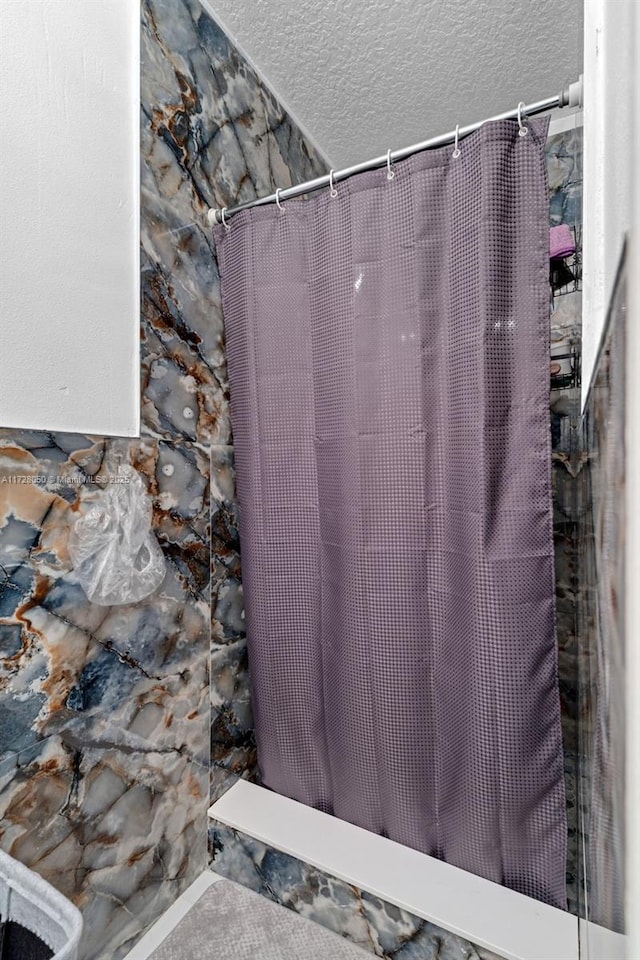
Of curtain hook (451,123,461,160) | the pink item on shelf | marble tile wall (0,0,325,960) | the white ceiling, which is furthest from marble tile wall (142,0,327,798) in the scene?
the pink item on shelf

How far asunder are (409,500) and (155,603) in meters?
0.60

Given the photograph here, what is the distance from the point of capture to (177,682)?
1.12 metres

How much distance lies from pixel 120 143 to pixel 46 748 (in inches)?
45.7

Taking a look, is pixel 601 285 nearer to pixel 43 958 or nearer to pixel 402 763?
pixel 43 958

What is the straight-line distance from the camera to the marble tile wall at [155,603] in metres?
0.82

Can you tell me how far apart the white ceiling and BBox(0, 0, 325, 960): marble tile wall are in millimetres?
112

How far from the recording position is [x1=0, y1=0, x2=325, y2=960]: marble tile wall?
82 cm

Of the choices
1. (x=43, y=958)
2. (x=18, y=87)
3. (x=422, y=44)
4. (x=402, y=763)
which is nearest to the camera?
(x=43, y=958)

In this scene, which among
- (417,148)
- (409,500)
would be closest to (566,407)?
(409,500)

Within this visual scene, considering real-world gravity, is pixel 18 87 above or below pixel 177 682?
above

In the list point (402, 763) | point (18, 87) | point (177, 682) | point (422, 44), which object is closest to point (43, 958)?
point (177, 682)

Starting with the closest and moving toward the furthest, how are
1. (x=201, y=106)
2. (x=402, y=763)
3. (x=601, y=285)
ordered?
(x=601, y=285), (x=402, y=763), (x=201, y=106)

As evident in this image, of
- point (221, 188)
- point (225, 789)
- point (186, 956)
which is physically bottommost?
point (186, 956)

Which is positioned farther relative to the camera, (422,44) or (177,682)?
(422,44)
